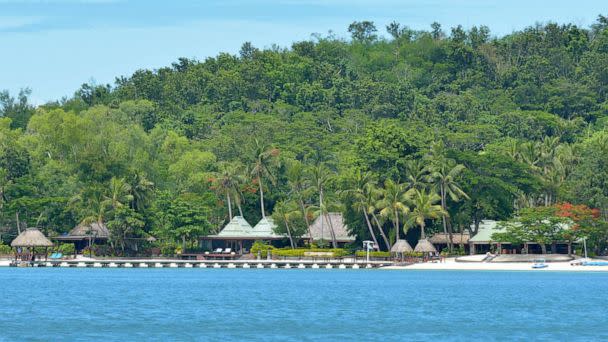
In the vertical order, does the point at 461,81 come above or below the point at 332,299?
above

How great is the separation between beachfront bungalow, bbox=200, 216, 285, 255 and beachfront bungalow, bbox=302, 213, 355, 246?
275cm

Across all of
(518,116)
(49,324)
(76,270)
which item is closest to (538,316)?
(49,324)

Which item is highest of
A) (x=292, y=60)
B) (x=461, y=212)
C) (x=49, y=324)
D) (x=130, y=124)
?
(x=292, y=60)

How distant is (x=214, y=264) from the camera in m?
99.2

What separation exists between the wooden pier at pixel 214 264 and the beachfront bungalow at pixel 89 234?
3145mm

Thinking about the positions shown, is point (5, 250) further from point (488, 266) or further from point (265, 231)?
point (488, 266)

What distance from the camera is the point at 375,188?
9481cm

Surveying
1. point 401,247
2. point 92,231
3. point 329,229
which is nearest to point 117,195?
point 92,231

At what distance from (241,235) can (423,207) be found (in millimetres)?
16906

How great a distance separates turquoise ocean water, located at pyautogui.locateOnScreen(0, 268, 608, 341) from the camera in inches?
1902

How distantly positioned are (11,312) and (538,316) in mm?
23085

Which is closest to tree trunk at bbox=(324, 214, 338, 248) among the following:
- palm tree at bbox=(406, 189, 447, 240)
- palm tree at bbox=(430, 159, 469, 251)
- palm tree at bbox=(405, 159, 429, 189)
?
palm tree at bbox=(405, 159, 429, 189)

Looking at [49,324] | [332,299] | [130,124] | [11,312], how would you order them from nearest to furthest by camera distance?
[49,324] → [11,312] → [332,299] → [130,124]

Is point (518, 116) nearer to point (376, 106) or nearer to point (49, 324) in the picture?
point (376, 106)
